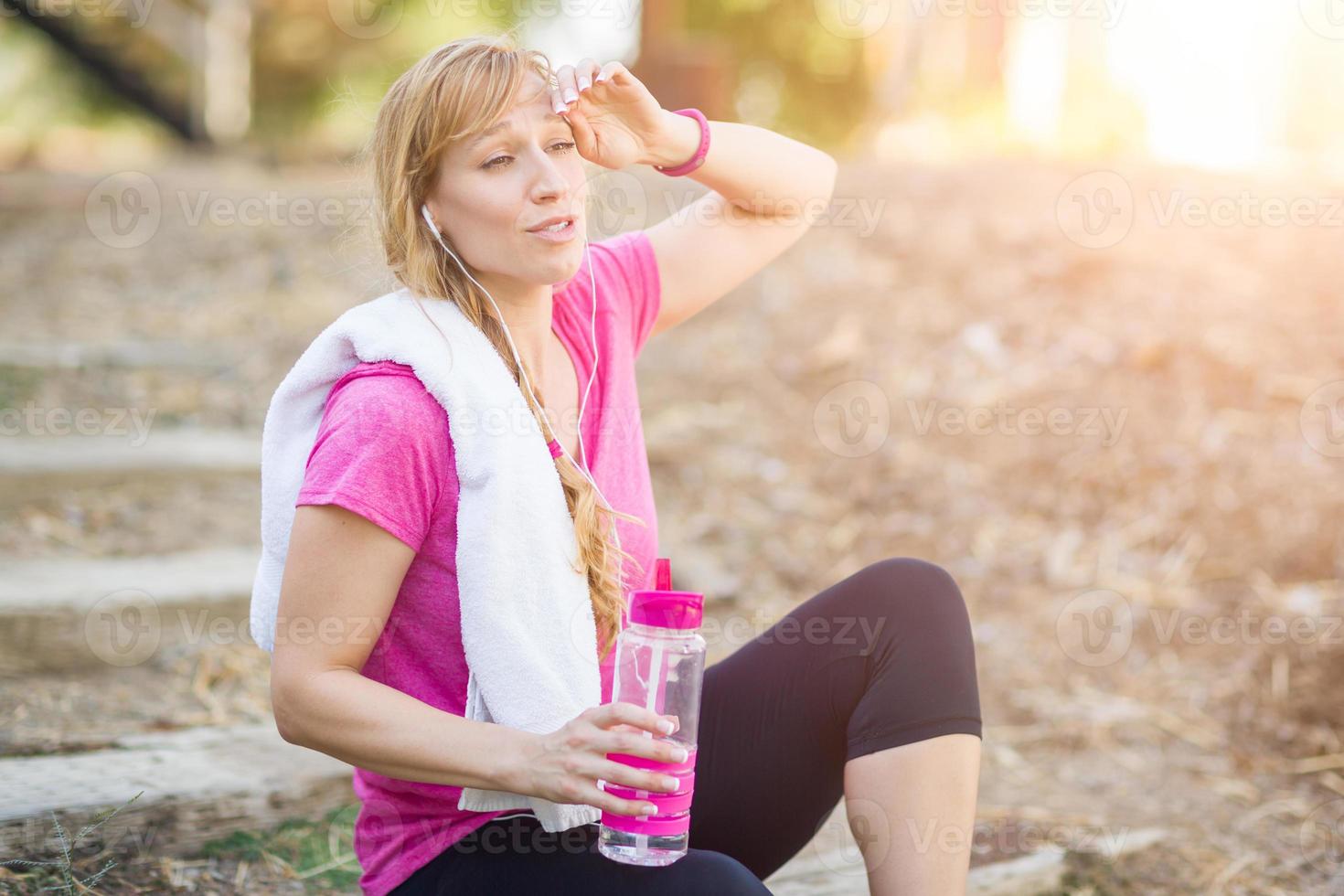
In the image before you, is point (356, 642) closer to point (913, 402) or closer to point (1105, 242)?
point (913, 402)

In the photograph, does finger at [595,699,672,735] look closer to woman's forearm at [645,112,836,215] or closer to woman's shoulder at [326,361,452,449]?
woman's shoulder at [326,361,452,449]

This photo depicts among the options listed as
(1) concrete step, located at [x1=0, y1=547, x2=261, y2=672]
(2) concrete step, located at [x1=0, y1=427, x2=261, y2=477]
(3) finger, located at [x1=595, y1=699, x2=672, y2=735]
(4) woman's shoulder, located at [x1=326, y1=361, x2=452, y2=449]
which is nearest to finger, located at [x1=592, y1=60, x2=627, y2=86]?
(4) woman's shoulder, located at [x1=326, y1=361, x2=452, y2=449]

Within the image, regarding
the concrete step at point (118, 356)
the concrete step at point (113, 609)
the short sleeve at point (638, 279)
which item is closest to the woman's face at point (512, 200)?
the short sleeve at point (638, 279)

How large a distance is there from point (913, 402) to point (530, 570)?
2977mm

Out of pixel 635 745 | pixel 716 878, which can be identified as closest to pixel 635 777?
pixel 635 745

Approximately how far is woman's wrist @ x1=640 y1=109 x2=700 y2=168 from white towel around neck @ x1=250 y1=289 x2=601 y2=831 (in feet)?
1.86

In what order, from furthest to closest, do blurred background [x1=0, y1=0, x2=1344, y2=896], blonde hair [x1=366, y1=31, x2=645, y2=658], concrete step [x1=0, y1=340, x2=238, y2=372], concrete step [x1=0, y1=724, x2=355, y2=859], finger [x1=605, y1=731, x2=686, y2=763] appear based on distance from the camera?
concrete step [x1=0, y1=340, x2=238, y2=372] < blurred background [x1=0, y1=0, x2=1344, y2=896] < concrete step [x1=0, y1=724, x2=355, y2=859] < blonde hair [x1=366, y1=31, x2=645, y2=658] < finger [x1=605, y1=731, x2=686, y2=763]

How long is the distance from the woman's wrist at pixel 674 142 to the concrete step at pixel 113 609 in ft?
5.32

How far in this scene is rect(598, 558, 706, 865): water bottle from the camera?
4.95 ft

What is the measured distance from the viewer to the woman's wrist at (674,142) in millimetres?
2023

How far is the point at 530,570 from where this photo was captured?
5.21ft

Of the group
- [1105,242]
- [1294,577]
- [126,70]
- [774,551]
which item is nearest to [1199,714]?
[1294,577]

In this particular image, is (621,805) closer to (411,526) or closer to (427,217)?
(411,526)

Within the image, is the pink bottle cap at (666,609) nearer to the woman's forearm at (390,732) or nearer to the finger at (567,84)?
the woman's forearm at (390,732)
